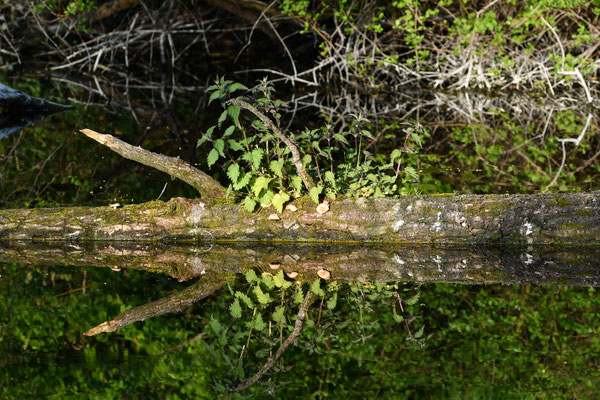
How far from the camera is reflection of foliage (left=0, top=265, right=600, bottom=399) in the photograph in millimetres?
3564

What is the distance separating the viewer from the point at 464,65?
13820 mm

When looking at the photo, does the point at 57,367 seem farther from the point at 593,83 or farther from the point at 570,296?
the point at 593,83

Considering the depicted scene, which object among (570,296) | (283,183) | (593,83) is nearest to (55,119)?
(283,183)

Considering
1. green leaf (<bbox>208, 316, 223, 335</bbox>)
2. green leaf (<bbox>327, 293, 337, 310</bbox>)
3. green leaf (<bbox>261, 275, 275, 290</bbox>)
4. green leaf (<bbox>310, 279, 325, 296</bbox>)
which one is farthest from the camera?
green leaf (<bbox>261, 275, 275, 290</bbox>)

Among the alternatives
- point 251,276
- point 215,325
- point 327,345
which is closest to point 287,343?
point 327,345

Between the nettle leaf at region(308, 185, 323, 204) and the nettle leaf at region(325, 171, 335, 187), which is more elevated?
the nettle leaf at region(325, 171, 335, 187)

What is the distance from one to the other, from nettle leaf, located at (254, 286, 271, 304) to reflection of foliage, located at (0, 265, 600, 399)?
3 centimetres

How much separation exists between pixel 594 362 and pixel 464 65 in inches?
422

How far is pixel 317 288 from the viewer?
197 inches

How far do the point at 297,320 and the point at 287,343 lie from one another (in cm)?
33

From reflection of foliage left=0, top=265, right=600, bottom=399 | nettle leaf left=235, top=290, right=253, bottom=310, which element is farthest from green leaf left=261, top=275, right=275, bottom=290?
nettle leaf left=235, top=290, right=253, bottom=310

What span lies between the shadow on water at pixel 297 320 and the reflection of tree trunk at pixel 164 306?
1 cm

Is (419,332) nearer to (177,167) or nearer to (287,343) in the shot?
(287,343)

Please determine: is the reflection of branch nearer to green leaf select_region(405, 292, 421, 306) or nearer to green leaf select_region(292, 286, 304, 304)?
green leaf select_region(292, 286, 304, 304)
